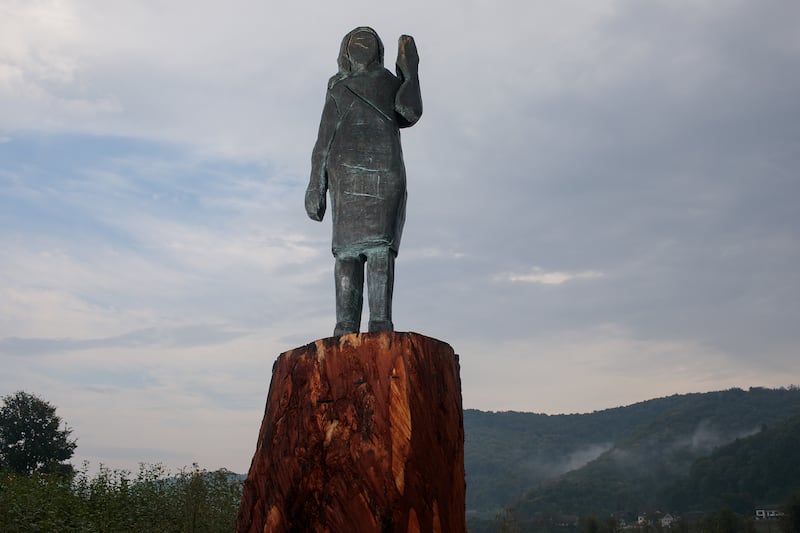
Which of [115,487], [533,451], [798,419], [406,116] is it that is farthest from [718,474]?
[406,116]

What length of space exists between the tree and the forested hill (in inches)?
856

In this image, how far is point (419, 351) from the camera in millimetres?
5527

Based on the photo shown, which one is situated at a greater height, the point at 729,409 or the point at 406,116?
the point at 729,409

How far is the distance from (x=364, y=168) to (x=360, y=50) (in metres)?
1.03

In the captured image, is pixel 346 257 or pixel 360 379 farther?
pixel 346 257

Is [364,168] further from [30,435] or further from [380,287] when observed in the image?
[30,435]

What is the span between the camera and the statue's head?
6.73 meters

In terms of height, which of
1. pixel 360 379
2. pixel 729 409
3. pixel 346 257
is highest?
pixel 729 409

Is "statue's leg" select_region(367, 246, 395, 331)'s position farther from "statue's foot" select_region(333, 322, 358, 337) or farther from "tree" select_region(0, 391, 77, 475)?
"tree" select_region(0, 391, 77, 475)

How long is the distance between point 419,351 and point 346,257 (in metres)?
1.18

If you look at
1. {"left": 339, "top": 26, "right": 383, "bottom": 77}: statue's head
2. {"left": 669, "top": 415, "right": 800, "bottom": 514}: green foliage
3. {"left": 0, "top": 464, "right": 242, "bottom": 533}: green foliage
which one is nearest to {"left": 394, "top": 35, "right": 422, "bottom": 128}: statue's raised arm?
{"left": 339, "top": 26, "right": 383, "bottom": 77}: statue's head

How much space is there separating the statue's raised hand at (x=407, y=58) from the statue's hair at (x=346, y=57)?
164mm

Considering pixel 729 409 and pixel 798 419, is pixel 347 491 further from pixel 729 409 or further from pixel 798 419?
pixel 729 409

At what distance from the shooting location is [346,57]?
22.4 feet
